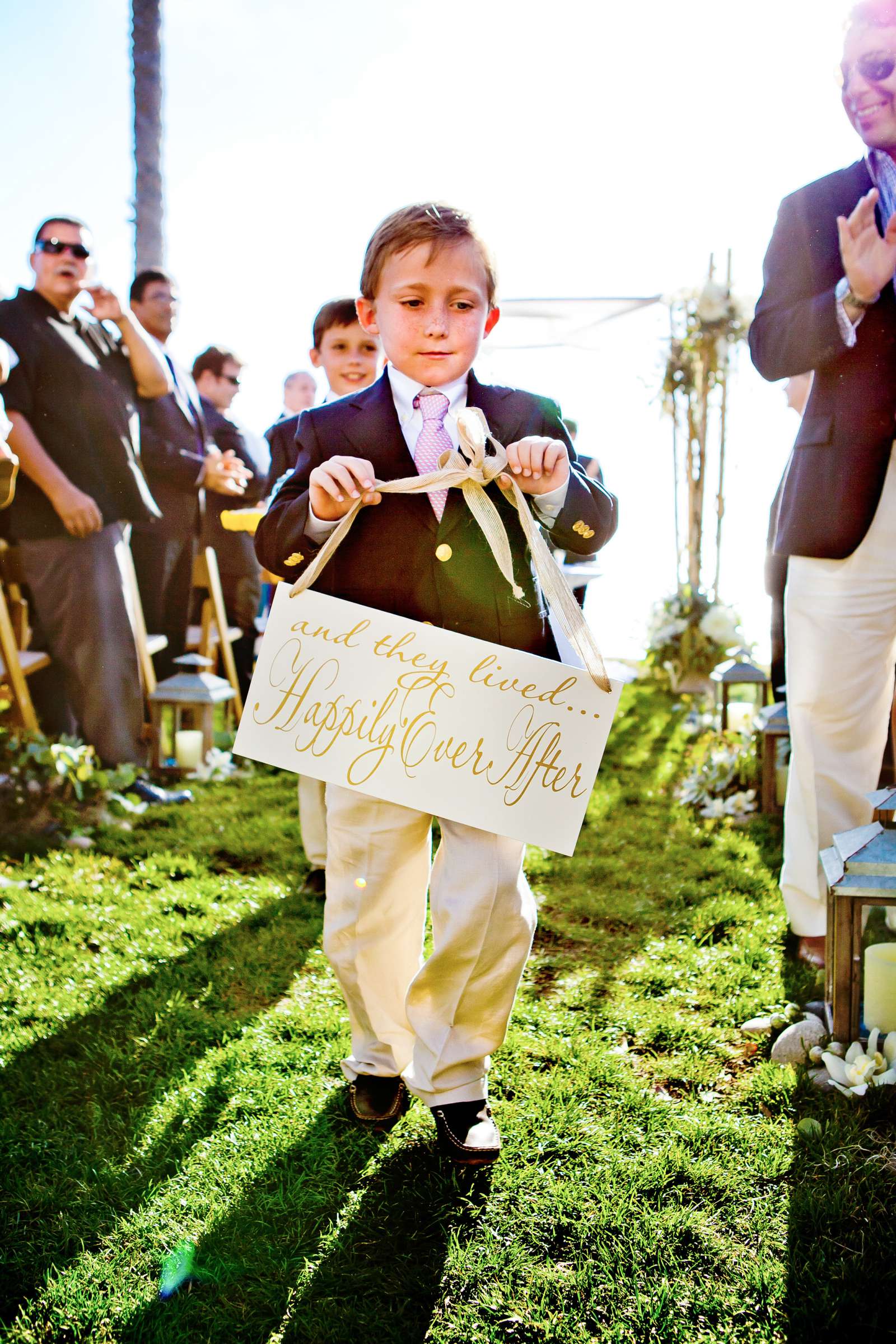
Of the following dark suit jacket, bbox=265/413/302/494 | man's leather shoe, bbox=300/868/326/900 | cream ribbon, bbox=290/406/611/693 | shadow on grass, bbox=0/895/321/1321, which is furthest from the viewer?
man's leather shoe, bbox=300/868/326/900

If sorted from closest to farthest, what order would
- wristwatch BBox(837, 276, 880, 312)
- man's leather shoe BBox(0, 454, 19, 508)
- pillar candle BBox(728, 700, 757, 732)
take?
wristwatch BBox(837, 276, 880, 312), man's leather shoe BBox(0, 454, 19, 508), pillar candle BBox(728, 700, 757, 732)

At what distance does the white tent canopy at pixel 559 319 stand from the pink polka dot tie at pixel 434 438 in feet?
27.3

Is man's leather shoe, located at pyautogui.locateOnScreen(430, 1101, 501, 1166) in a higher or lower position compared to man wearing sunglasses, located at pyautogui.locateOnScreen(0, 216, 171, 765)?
lower

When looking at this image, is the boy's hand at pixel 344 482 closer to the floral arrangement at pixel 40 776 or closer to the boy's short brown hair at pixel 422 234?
the boy's short brown hair at pixel 422 234

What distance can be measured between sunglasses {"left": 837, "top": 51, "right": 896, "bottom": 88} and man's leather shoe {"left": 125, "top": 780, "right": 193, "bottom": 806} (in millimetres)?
3977

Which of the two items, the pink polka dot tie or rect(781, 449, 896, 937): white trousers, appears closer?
the pink polka dot tie

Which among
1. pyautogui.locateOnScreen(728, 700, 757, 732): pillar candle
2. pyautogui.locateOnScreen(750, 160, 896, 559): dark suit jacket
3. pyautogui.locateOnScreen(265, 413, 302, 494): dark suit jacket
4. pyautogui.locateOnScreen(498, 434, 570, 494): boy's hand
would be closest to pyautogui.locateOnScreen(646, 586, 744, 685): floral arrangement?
pyautogui.locateOnScreen(728, 700, 757, 732): pillar candle

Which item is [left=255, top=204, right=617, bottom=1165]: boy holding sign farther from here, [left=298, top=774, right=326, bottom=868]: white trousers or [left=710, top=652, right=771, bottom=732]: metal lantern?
[left=710, top=652, right=771, bottom=732]: metal lantern

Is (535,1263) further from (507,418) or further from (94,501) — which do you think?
(94,501)

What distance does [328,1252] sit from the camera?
5.50 ft

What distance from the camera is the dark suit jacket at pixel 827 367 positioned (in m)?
2.38

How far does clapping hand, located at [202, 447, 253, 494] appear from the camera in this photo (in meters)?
6.01

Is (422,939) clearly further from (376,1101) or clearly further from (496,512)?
(496,512)

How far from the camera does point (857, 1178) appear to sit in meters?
1.79
